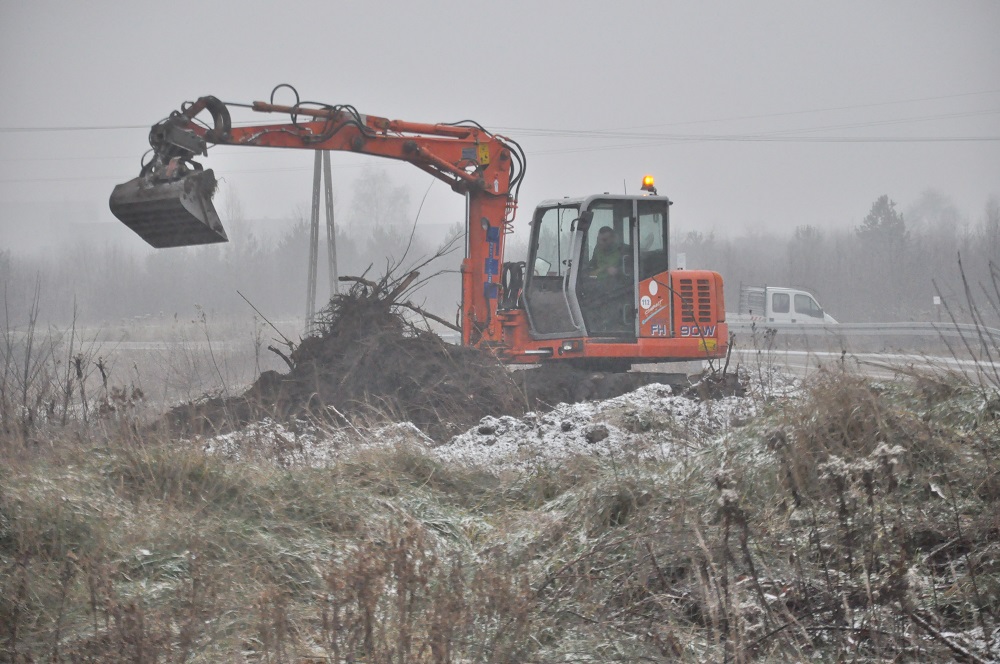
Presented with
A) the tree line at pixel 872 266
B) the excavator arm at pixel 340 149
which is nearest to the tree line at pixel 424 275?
the tree line at pixel 872 266

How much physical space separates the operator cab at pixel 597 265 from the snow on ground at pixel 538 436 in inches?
141

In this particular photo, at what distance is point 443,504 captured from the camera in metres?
5.42

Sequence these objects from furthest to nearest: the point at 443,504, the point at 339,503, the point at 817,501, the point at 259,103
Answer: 1. the point at 259,103
2. the point at 443,504
3. the point at 339,503
4. the point at 817,501

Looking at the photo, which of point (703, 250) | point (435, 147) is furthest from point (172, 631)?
point (703, 250)

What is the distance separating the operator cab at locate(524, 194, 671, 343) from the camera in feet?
38.1

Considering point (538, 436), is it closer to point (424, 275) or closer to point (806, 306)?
point (806, 306)

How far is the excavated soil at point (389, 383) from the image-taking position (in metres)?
8.55

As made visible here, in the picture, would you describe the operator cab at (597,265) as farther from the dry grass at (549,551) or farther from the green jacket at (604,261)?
the dry grass at (549,551)

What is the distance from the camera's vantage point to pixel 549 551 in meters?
4.27

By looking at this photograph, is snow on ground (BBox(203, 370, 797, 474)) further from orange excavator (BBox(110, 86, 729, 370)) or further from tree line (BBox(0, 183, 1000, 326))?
tree line (BBox(0, 183, 1000, 326))

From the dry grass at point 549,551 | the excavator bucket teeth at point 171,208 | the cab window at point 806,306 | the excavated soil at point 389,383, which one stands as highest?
the excavator bucket teeth at point 171,208

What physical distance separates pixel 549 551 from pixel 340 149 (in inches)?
286

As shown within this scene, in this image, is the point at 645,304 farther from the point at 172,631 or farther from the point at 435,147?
the point at 172,631

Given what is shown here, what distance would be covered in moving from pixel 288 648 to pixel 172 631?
A: 1.55ft
